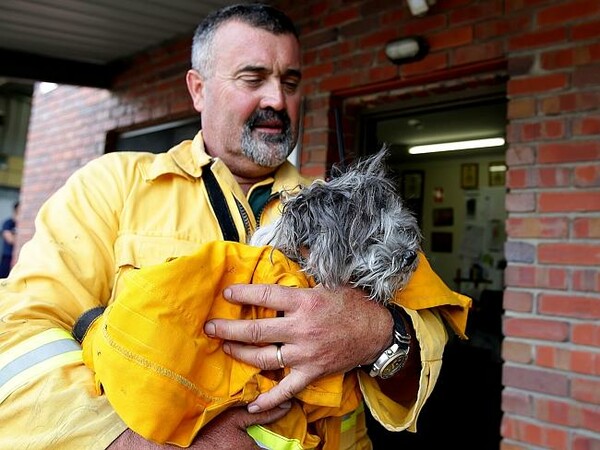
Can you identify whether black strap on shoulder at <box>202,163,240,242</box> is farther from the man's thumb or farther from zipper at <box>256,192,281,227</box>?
the man's thumb

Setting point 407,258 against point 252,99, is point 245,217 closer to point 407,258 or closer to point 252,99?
point 252,99

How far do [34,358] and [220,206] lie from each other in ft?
2.07

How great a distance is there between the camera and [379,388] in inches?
54.2

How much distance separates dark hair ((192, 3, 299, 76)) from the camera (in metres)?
1.76

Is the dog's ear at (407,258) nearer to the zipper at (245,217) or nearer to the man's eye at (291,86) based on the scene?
the zipper at (245,217)

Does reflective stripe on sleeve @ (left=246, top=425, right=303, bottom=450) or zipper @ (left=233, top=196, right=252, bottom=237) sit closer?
reflective stripe on sleeve @ (left=246, top=425, right=303, bottom=450)

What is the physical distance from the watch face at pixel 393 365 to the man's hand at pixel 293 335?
113 millimetres

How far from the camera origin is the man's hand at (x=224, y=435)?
1067mm

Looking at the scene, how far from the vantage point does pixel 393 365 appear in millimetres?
1271

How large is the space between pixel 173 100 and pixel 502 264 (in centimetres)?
343

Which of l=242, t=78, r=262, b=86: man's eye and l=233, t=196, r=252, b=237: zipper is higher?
l=242, t=78, r=262, b=86: man's eye

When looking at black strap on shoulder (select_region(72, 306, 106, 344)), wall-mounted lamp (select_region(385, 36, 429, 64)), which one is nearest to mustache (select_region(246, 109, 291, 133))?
black strap on shoulder (select_region(72, 306, 106, 344))

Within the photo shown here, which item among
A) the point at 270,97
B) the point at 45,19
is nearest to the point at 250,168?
the point at 270,97

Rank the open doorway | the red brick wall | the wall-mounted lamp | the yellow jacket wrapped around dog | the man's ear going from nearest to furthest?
the yellow jacket wrapped around dog, the man's ear, the red brick wall, the wall-mounted lamp, the open doorway
